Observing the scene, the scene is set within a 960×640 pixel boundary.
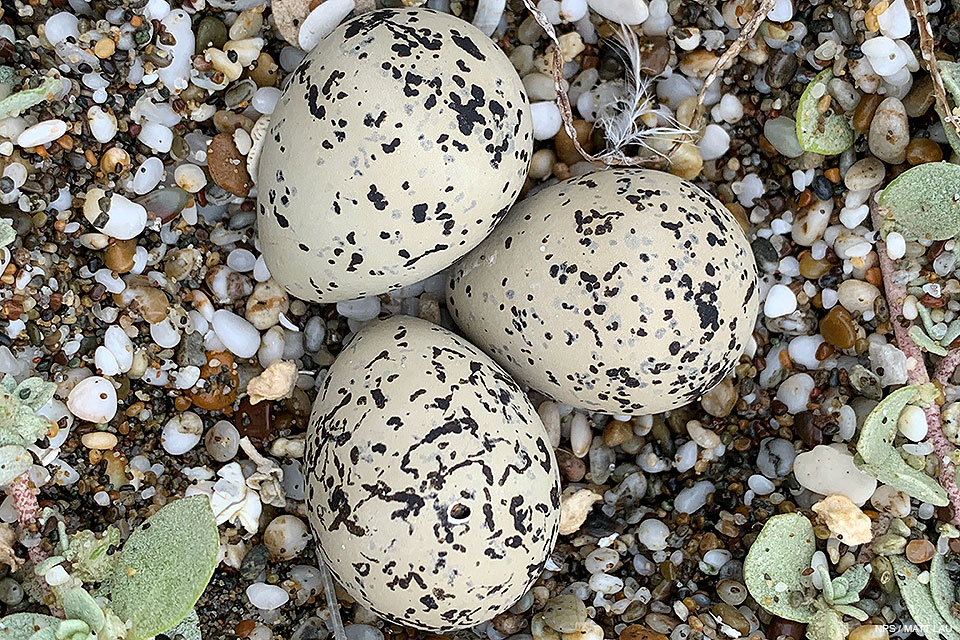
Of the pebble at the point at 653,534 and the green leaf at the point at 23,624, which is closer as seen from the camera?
the green leaf at the point at 23,624

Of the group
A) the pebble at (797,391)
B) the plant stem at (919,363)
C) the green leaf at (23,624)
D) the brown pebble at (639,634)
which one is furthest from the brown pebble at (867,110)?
the green leaf at (23,624)

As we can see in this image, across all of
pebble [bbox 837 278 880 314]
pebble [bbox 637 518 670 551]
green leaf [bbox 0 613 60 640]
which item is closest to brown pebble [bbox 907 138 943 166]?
pebble [bbox 837 278 880 314]

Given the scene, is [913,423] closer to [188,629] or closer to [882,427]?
[882,427]

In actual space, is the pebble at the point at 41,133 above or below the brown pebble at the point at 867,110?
above

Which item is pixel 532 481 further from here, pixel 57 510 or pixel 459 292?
pixel 57 510

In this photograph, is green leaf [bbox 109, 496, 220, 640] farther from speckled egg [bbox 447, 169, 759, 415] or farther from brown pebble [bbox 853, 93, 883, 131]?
brown pebble [bbox 853, 93, 883, 131]

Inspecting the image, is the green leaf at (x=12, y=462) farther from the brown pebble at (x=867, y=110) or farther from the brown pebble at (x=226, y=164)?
the brown pebble at (x=867, y=110)
